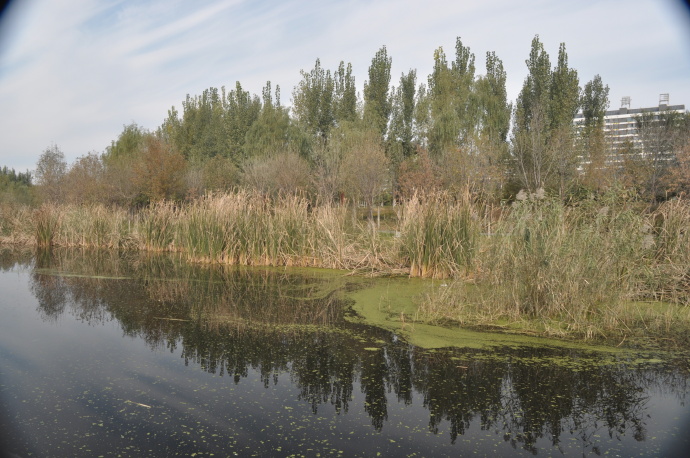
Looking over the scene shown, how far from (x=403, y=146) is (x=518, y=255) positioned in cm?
2417

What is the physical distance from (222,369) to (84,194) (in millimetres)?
27566

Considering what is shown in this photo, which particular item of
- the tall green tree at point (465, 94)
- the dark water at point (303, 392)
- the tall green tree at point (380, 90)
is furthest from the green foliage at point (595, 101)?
the dark water at point (303, 392)

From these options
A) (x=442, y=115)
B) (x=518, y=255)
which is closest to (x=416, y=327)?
(x=518, y=255)

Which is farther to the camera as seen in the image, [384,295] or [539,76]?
[539,76]

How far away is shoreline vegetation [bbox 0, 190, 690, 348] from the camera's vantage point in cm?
538

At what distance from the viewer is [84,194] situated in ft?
91.7

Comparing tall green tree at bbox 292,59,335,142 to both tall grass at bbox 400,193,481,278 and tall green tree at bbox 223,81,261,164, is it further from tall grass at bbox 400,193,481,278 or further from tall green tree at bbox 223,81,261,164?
tall grass at bbox 400,193,481,278

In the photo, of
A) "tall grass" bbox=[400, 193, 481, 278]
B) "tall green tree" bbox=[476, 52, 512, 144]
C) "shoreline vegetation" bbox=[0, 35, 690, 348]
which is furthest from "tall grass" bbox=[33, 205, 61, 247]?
"tall green tree" bbox=[476, 52, 512, 144]

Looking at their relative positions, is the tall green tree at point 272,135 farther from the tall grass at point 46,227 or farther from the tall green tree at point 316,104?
the tall grass at point 46,227

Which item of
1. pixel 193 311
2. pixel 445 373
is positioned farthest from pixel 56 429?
pixel 193 311

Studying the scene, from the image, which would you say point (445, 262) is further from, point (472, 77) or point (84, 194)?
point (84, 194)

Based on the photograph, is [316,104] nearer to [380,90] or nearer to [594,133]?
[380,90]

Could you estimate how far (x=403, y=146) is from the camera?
2930 centimetres

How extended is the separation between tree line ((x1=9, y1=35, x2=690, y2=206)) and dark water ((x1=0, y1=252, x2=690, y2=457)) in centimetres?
1630
